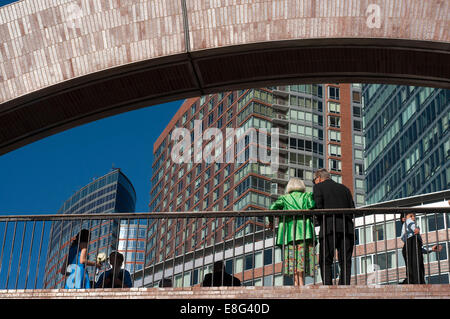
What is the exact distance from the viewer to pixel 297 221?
460 inches

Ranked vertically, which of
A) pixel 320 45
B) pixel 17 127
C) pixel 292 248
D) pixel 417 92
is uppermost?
pixel 417 92

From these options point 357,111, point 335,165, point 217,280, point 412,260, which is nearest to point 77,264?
point 217,280

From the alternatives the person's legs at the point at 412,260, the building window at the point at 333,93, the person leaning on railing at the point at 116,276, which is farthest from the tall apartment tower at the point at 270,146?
the person's legs at the point at 412,260

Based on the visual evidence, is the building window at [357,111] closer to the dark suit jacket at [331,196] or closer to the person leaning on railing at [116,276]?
the dark suit jacket at [331,196]

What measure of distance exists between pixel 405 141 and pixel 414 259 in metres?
70.2

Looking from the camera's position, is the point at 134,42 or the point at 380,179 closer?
the point at 134,42

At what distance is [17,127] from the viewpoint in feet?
39.7

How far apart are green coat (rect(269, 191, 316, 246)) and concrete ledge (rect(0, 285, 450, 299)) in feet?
4.22

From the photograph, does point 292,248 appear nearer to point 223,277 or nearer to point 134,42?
point 223,277

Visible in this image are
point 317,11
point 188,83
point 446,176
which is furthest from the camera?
point 446,176

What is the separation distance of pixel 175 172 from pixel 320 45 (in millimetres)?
114882

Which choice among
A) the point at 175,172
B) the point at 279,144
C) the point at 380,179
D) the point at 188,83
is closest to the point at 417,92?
the point at 380,179

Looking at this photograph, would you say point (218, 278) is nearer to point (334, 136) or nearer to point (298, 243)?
point (298, 243)
